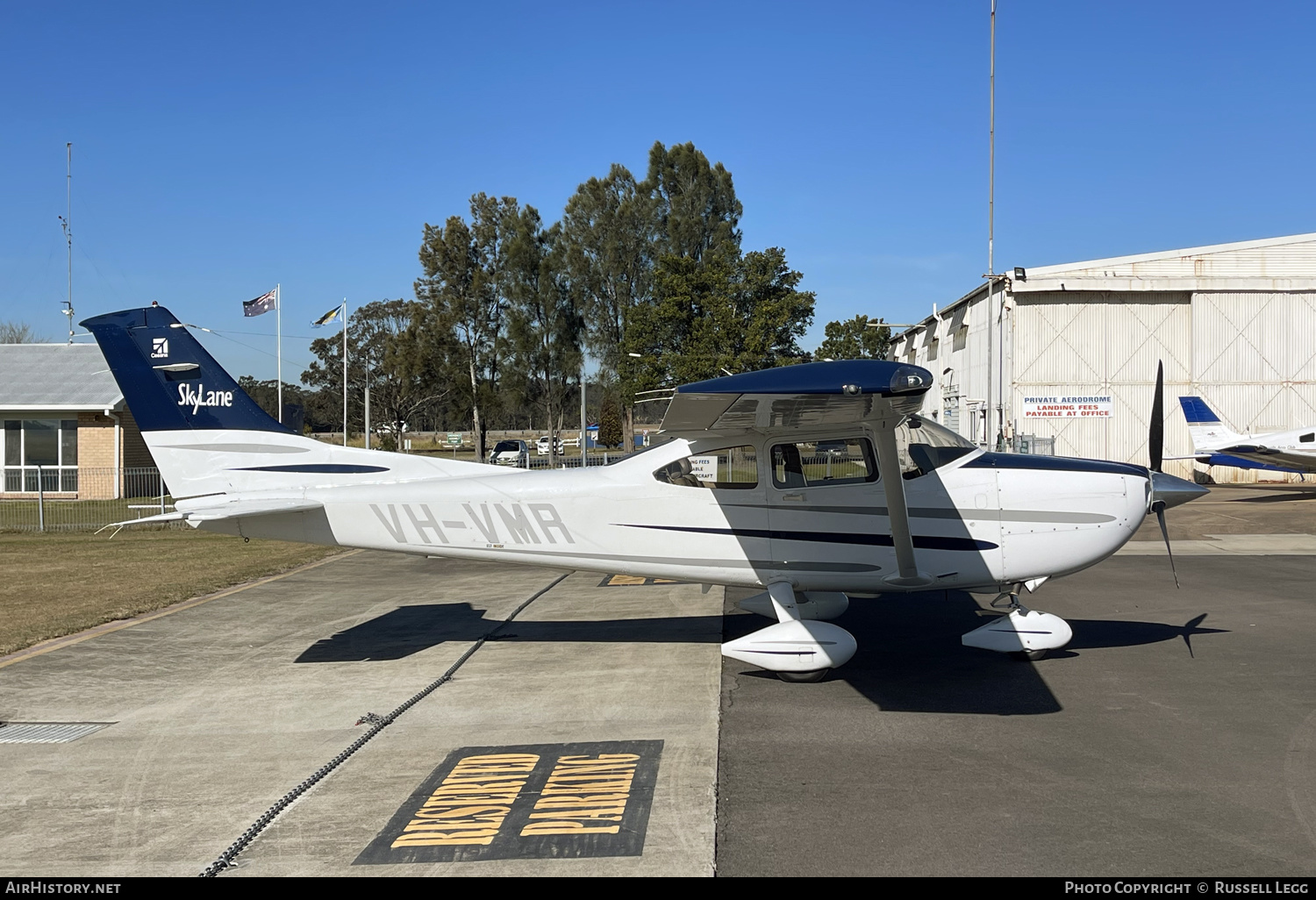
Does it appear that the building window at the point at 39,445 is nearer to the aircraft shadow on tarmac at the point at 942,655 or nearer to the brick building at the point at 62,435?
the brick building at the point at 62,435

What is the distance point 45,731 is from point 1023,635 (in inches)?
285

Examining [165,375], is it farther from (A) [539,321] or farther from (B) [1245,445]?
(A) [539,321]

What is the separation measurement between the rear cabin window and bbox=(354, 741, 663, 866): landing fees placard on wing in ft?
Answer: 8.57

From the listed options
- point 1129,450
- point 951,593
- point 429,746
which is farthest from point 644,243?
point 429,746

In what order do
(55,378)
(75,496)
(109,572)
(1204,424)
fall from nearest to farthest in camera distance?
(109,572) < (1204,424) < (75,496) < (55,378)

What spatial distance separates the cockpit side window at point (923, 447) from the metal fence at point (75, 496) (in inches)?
739

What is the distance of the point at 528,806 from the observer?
4734 millimetres

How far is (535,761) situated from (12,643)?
6.40 meters

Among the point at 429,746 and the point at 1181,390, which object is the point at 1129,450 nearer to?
the point at 1181,390

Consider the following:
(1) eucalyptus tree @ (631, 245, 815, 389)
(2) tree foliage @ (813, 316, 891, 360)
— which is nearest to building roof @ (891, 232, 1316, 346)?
(1) eucalyptus tree @ (631, 245, 815, 389)

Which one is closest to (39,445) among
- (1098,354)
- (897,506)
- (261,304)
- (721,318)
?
(261,304)

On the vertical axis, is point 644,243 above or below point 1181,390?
above

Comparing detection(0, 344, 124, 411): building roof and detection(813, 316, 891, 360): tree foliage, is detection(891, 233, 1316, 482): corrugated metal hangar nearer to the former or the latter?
detection(813, 316, 891, 360): tree foliage

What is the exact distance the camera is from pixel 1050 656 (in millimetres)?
7746
